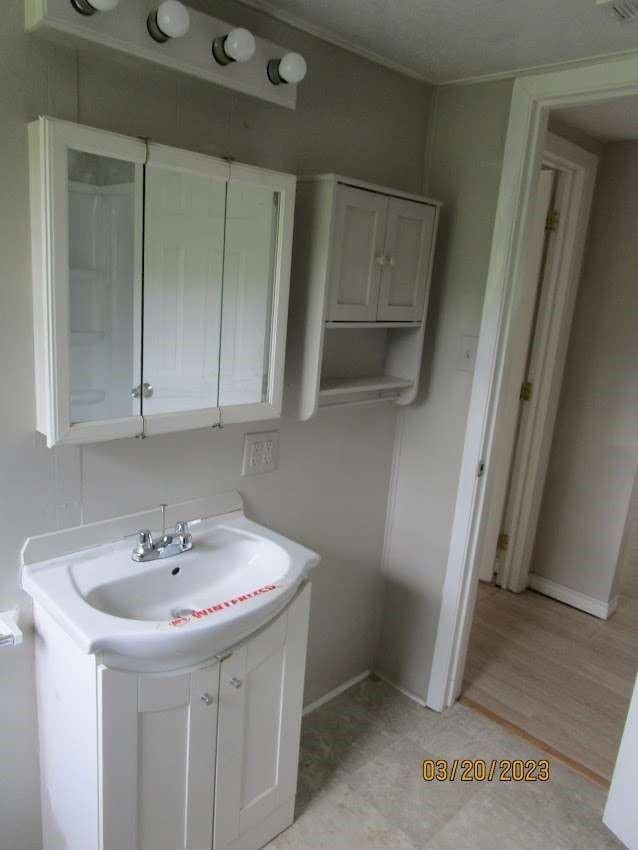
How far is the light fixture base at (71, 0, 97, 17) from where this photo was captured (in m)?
1.18

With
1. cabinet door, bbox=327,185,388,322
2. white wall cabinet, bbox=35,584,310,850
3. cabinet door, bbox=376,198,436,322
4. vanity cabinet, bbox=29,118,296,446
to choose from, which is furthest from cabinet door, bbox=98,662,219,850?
cabinet door, bbox=376,198,436,322

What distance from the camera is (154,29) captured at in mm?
1282

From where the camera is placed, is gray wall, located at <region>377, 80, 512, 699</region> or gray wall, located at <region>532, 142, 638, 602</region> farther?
gray wall, located at <region>532, 142, 638, 602</region>

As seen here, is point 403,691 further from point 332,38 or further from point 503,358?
point 332,38

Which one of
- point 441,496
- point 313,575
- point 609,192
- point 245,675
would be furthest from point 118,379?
point 609,192

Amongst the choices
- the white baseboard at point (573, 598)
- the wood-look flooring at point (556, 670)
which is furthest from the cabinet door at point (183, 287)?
the white baseboard at point (573, 598)

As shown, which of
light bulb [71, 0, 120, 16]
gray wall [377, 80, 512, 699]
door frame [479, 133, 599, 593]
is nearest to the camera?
light bulb [71, 0, 120, 16]

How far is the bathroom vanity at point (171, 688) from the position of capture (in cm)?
129

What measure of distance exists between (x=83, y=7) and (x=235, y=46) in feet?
1.03

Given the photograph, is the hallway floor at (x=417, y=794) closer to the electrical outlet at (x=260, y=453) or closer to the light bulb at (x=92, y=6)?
the electrical outlet at (x=260, y=453)

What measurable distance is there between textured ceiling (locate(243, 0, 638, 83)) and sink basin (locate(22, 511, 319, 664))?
1.36 m

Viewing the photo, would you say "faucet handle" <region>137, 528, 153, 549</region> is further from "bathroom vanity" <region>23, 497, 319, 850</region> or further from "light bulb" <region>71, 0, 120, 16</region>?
"light bulb" <region>71, 0, 120, 16</region>

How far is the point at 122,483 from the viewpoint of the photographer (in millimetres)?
1584

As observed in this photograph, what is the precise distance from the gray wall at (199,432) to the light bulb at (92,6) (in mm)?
131
